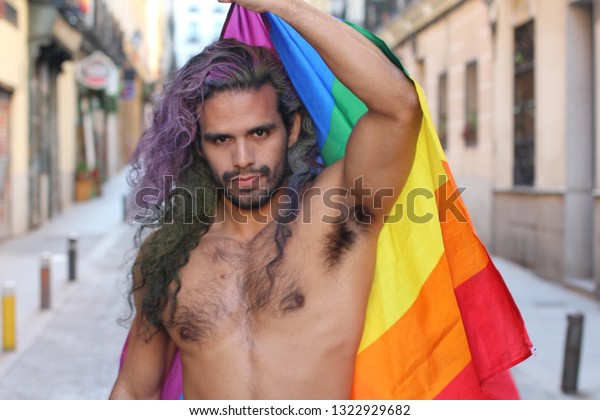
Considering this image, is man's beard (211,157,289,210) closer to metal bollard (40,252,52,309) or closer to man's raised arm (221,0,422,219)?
man's raised arm (221,0,422,219)

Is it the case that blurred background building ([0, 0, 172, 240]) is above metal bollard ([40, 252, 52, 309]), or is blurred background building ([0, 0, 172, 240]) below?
above

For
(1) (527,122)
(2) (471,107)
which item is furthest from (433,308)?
(2) (471,107)

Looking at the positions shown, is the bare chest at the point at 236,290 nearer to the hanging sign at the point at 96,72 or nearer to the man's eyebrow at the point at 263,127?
the man's eyebrow at the point at 263,127

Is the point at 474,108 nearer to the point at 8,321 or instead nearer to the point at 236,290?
the point at 8,321

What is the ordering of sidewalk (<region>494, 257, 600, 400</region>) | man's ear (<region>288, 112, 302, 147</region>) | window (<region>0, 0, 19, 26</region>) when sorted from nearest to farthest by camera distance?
man's ear (<region>288, 112, 302, 147</region>), sidewalk (<region>494, 257, 600, 400</region>), window (<region>0, 0, 19, 26</region>)

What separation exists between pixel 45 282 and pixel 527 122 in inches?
291

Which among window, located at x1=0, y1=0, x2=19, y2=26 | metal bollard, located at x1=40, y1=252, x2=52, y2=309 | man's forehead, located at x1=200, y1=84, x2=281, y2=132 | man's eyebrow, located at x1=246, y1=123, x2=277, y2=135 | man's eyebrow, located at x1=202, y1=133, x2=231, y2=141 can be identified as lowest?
metal bollard, located at x1=40, y1=252, x2=52, y2=309

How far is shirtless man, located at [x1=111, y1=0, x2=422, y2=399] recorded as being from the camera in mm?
Answer: 2291

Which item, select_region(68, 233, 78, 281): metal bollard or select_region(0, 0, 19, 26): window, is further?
select_region(0, 0, 19, 26): window

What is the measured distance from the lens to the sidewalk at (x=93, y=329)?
6359mm

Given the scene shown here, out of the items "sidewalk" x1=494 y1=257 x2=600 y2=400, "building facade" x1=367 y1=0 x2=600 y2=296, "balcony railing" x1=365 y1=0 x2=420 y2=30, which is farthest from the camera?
"balcony railing" x1=365 y1=0 x2=420 y2=30

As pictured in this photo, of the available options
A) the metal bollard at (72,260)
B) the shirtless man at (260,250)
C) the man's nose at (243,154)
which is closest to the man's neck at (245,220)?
the shirtless man at (260,250)

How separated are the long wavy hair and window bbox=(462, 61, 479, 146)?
14.4 m

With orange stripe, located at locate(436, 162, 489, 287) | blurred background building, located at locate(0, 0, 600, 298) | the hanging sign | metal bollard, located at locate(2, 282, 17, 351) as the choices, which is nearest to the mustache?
orange stripe, located at locate(436, 162, 489, 287)
